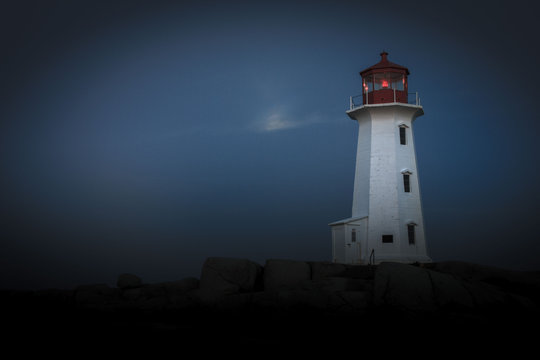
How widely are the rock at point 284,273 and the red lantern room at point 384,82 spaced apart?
1332 centimetres

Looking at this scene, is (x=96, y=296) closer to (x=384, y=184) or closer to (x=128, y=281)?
(x=128, y=281)

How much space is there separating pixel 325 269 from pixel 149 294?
662 centimetres

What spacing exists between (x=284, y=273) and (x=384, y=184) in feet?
36.0

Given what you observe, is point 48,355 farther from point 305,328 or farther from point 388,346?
point 388,346

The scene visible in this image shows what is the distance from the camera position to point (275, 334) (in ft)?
46.0

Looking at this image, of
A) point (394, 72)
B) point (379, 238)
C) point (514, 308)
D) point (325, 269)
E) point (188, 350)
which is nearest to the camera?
point (188, 350)

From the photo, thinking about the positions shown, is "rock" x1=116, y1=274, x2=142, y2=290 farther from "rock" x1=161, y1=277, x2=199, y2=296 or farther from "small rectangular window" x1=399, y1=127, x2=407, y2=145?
"small rectangular window" x1=399, y1=127, x2=407, y2=145

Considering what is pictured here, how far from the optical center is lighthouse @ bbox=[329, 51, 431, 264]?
25.6m

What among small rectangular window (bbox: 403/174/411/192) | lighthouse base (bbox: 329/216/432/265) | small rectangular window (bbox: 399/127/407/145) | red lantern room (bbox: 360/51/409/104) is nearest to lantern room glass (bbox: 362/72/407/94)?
red lantern room (bbox: 360/51/409/104)

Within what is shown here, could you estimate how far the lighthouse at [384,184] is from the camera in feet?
84.1

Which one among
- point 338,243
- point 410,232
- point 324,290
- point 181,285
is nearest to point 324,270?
point 324,290

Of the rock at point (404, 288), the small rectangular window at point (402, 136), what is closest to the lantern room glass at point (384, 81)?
the small rectangular window at point (402, 136)

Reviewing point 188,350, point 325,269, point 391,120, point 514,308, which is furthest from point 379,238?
point 188,350

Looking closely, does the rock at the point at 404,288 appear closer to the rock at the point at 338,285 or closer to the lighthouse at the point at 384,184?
the rock at the point at 338,285
